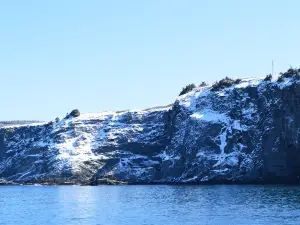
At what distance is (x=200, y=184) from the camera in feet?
506

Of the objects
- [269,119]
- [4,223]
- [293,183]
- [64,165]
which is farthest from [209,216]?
[64,165]

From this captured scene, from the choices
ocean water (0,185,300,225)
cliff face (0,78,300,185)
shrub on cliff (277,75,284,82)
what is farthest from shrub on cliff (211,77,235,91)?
ocean water (0,185,300,225)

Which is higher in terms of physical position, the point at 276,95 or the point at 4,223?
the point at 276,95

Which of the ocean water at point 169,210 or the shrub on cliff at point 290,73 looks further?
the shrub on cliff at point 290,73

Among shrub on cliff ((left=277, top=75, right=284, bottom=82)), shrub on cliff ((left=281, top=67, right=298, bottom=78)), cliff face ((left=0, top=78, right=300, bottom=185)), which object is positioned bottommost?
cliff face ((left=0, top=78, right=300, bottom=185))

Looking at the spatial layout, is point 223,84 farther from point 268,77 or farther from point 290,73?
point 290,73

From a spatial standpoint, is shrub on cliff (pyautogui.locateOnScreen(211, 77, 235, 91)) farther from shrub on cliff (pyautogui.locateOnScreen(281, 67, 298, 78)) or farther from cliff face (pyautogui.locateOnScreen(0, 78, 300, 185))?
shrub on cliff (pyautogui.locateOnScreen(281, 67, 298, 78))

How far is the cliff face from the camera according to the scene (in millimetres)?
149750

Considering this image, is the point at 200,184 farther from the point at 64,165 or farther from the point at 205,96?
the point at 64,165

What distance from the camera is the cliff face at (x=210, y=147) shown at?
14975cm

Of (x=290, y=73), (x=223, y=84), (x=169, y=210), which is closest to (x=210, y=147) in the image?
(x=223, y=84)

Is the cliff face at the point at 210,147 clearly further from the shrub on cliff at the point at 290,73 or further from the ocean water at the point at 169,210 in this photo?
the ocean water at the point at 169,210

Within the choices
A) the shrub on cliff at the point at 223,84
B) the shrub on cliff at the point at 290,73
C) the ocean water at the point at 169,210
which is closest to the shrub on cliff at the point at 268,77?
the shrub on cliff at the point at 290,73

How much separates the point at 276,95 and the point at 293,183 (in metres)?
25.6
